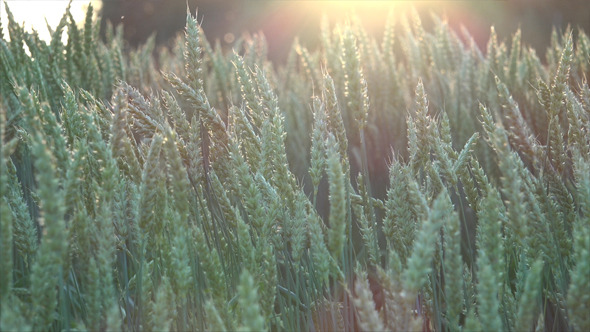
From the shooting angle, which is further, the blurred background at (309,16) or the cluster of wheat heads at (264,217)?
the blurred background at (309,16)

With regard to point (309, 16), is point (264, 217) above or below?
below

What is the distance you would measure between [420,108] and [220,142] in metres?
0.56

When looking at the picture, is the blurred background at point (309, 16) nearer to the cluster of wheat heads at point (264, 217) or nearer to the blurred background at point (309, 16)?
the blurred background at point (309, 16)

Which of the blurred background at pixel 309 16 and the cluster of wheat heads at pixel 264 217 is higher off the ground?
the blurred background at pixel 309 16

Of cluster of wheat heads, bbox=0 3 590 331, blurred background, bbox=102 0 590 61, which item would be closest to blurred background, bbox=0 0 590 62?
blurred background, bbox=102 0 590 61

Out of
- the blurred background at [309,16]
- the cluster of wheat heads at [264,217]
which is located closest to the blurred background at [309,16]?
the blurred background at [309,16]

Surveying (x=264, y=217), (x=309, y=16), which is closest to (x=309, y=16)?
(x=309, y=16)

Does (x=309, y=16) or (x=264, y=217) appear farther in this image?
(x=309, y=16)

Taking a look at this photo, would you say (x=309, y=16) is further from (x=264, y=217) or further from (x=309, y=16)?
(x=264, y=217)

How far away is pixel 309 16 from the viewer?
55.9 feet

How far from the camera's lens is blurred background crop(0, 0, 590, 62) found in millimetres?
11930

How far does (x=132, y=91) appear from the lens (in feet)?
5.65

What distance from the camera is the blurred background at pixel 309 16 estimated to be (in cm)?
1193

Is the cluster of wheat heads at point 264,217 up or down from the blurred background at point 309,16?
down
